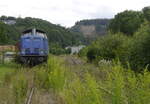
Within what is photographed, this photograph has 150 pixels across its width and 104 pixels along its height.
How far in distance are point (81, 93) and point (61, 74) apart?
9.33 metres

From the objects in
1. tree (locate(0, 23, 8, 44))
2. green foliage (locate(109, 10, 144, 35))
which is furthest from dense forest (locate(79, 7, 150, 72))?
tree (locate(0, 23, 8, 44))

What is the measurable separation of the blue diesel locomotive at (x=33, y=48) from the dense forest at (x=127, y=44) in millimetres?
6541

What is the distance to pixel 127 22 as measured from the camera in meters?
83.8

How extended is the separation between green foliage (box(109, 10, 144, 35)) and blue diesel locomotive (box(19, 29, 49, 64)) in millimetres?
46275

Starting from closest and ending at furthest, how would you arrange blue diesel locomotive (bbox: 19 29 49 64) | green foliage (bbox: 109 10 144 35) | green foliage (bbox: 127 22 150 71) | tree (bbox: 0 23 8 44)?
green foliage (bbox: 127 22 150 71) → blue diesel locomotive (bbox: 19 29 49 64) → tree (bbox: 0 23 8 44) → green foliage (bbox: 109 10 144 35)

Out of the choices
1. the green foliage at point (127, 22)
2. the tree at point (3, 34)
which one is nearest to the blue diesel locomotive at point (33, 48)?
the green foliage at point (127, 22)

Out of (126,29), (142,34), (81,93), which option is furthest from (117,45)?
(126,29)

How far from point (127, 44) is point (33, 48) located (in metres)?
8.87

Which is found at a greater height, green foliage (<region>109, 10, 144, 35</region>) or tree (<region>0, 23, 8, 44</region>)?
green foliage (<region>109, 10, 144, 35</region>)

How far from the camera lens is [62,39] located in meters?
157

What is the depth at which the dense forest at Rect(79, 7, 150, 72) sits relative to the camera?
20.2 metres

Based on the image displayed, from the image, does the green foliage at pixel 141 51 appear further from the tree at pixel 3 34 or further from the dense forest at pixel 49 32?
the dense forest at pixel 49 32

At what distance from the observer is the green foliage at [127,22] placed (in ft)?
263

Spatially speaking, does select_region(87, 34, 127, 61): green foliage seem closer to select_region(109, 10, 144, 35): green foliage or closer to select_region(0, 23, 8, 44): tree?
select_region(109, 10, 144, 35): green foliage
